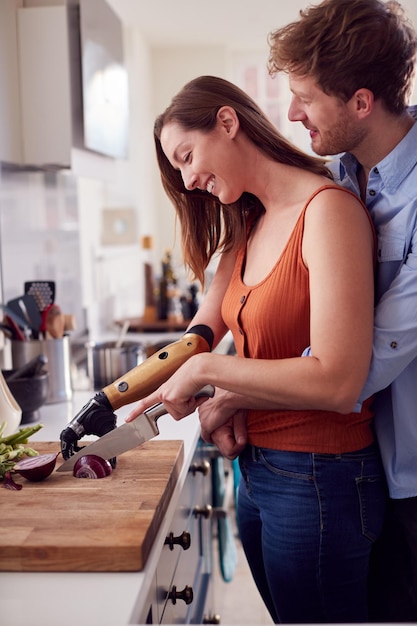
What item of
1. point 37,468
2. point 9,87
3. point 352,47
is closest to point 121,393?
point 37,468

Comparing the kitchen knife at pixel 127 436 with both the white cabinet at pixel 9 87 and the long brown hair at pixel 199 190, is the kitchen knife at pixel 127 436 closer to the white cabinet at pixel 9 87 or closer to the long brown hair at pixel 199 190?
the long brown hair at pixel 199 190

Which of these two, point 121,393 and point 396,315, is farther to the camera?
point 121,393

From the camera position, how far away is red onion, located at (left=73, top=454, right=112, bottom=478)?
1.35 metres

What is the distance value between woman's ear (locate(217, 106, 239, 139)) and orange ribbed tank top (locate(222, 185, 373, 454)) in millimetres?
219

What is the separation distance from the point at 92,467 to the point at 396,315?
574 mm

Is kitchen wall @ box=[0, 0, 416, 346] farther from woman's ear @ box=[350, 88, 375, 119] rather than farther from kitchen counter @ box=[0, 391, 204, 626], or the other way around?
kitchen counter @ box=[0, 391, 204, 626]

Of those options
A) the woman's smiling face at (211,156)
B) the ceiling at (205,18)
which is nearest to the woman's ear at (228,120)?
the woman's smiling face at (211,156)

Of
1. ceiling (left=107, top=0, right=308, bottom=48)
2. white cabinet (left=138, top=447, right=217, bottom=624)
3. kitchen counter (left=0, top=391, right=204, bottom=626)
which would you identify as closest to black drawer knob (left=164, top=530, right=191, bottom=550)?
white cabinet (left=138, top=447, right=217, bottom=624)

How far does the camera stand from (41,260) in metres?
2.88

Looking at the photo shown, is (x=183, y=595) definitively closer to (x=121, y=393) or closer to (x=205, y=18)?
(x=121, y=393)

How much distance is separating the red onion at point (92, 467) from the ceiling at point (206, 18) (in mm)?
4462

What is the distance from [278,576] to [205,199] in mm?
754

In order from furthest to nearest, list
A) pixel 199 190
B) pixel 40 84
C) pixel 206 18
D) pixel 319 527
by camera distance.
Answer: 1. pixel 206 18
2. pixel 40 84
3. pixel 199 190
4. pixel 319 527

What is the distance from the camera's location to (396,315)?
48.0 inches
